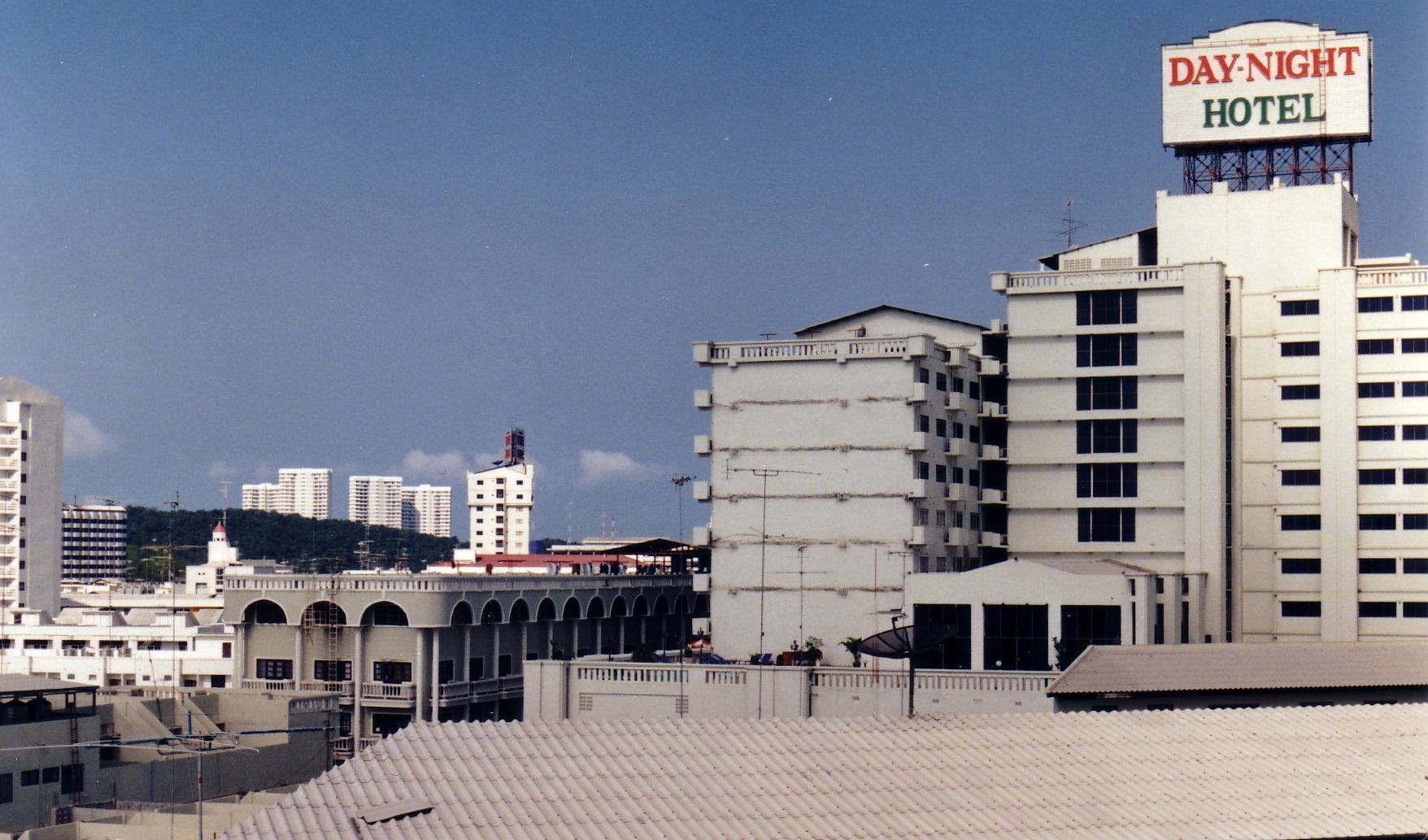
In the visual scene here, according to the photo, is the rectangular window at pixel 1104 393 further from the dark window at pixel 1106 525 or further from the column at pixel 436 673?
the column at pixel 436 673

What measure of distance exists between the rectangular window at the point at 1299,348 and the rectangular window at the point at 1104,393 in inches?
324

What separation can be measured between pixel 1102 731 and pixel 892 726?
16.0 feet

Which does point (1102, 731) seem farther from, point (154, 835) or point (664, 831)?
point (154, 835)

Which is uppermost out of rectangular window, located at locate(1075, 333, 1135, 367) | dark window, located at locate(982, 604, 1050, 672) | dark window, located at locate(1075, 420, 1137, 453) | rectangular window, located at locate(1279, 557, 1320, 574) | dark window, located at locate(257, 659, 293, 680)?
rectangular window, located at locate(1075, 333, 1135, 367)

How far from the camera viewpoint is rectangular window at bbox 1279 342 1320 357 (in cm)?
8150

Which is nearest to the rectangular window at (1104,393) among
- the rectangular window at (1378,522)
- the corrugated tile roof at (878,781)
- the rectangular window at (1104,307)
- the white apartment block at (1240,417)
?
the white apartment block at (1240,417)

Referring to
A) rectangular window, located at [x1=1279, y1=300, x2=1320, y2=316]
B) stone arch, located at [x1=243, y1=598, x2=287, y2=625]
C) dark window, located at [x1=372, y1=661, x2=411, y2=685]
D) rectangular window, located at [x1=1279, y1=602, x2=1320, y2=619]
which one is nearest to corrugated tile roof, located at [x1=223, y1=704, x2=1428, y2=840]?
rectangular window, located at [x1=1279, y1=602, x2=1320, y2=619]

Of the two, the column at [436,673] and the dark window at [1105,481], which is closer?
the dark window at [1105,481]

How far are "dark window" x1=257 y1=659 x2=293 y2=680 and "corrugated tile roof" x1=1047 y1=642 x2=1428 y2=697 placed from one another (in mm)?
51075

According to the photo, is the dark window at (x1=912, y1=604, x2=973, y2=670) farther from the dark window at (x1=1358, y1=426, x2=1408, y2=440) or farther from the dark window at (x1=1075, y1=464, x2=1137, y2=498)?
the dark window at (x1=1358, y1=426, x2=1408, y2=440)

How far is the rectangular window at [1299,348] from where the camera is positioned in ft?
267

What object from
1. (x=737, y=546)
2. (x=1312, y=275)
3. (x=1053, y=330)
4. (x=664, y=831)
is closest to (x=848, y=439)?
(x=737, y=546)

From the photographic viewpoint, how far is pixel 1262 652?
55719 millimetres

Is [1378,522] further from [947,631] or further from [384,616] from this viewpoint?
[384,616]
